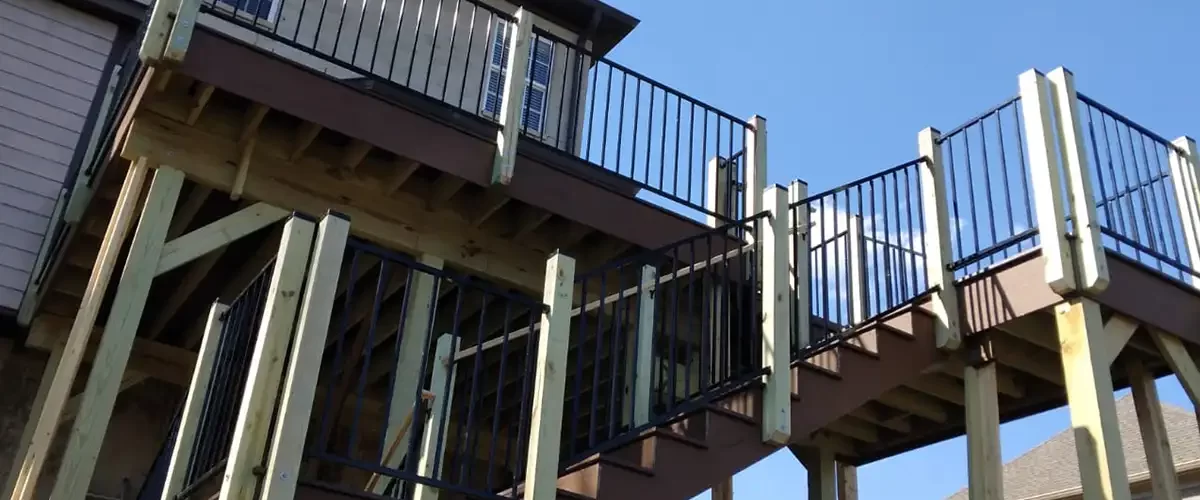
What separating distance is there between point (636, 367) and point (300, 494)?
2517 mm

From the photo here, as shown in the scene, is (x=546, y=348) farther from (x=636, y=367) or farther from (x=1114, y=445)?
(x=1114, y=445)

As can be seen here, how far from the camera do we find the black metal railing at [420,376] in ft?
12.7

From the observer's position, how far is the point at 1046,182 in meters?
5.57

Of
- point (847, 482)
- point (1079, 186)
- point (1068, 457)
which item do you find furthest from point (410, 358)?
point (1068, 457)

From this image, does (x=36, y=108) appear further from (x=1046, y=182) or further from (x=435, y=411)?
(x=1046, y=182)

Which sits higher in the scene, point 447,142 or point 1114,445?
point 447,142

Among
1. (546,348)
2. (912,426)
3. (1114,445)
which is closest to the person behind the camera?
(546,348)

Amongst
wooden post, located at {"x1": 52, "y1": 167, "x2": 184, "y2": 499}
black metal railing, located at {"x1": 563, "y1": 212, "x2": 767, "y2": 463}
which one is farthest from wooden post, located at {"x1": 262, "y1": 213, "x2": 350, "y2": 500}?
wooden post, located at {"x1": 52, "y1": 167, "x2": 184, "y2": 499}

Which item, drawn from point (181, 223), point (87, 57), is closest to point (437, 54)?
point (87, 57)

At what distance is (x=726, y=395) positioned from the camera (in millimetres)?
5172

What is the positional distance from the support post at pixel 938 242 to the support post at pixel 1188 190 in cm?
164

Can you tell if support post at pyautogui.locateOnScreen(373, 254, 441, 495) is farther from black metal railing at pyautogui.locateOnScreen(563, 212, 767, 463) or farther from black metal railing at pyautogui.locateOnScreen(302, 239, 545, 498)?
black metal railing at pyautogui.locateOnScreen(563, 212, 767, 463)

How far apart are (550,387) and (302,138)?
2.44 m

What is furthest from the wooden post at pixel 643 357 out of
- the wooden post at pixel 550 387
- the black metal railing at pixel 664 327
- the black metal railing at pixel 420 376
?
the wooden post at pixel 550 387
